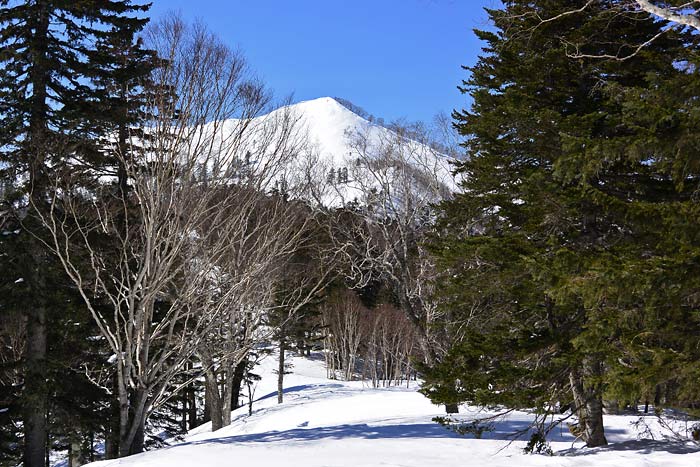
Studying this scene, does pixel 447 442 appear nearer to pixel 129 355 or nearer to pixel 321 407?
pixel 129 355

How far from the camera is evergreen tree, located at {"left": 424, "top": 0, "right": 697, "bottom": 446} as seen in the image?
16.5ft

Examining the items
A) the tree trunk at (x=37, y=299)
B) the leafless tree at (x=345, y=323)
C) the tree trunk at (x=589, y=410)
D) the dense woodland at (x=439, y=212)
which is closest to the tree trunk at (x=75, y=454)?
the dense woodland at (x=439, y=212)

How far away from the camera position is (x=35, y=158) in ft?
36.3

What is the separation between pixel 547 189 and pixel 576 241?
132 cm

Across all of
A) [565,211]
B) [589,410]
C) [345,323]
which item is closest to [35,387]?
[589,410]

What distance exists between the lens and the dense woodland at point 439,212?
5121 millimetres

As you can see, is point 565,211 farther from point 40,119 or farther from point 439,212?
point 40,119


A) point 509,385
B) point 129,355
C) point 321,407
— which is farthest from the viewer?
point 321,407

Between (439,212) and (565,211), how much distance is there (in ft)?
11.0

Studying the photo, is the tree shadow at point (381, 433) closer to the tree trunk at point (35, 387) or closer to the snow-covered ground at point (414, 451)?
the snow-covered ground at point (414, 451)

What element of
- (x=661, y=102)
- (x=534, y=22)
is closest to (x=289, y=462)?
(x=661, y=102)

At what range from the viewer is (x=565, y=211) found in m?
6.80

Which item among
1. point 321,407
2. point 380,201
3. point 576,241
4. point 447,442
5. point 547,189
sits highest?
point 380,201

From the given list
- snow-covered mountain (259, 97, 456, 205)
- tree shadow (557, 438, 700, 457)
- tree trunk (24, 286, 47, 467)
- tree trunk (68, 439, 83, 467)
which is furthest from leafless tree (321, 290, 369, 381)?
tree shadow (557, 438, 700, 457)
